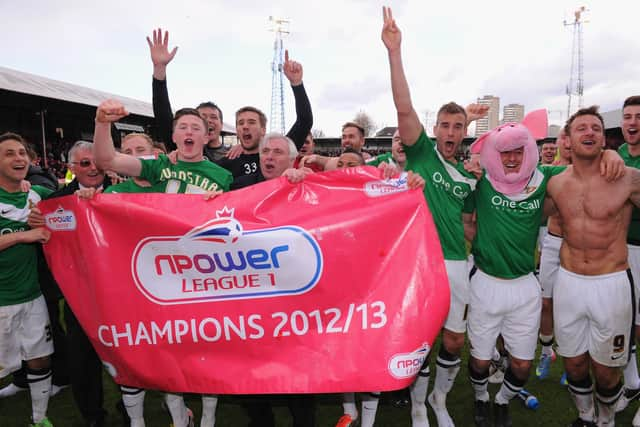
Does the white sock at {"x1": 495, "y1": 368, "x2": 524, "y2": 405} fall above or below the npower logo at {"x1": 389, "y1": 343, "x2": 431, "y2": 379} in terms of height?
below

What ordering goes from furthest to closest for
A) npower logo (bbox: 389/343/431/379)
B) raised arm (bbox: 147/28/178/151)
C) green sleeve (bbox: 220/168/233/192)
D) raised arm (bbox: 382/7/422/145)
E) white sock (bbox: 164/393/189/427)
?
raised arm (bbox: 147/28/178/151) → green sleeve (bbox: 220/168/233/192) → white sock (bbox: 164/393/189/427) → raised arm (bbox: 382/7/422/145) → npower logo (bbox: 389/343/431/379)

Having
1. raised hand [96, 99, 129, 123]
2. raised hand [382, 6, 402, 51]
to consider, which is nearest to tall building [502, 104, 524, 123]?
raised hand [382, 6, 402, 51]

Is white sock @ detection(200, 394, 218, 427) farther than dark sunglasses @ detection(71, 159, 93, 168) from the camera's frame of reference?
No

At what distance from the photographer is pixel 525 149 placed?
10.9 ft

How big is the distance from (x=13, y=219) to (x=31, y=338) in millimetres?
1021

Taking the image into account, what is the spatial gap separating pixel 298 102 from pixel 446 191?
2153mm

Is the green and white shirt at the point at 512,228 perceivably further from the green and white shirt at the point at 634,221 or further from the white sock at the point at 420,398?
the green and white shirt at the point at 634,221

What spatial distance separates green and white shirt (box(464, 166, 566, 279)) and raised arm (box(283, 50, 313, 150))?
2.19m

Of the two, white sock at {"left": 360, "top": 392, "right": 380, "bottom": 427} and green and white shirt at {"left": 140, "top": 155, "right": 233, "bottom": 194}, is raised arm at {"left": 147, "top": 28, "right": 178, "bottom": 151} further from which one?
white sock at {"left": 360, "top": 392, "right": 380, "bottom": 427}

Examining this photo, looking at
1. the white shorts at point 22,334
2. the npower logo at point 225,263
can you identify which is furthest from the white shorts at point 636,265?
the white shorts at point 22,334

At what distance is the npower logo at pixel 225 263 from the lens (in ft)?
9.67

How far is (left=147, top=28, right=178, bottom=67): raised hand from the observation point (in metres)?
4.22

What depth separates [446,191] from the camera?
354 centimetres

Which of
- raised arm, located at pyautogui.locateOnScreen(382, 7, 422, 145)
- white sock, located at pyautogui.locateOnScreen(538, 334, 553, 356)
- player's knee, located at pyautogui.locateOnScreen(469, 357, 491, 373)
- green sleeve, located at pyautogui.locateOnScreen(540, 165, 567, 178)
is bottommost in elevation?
white sock, located at pyautogui.locateOnScreen(538, 334, 553, 356)
